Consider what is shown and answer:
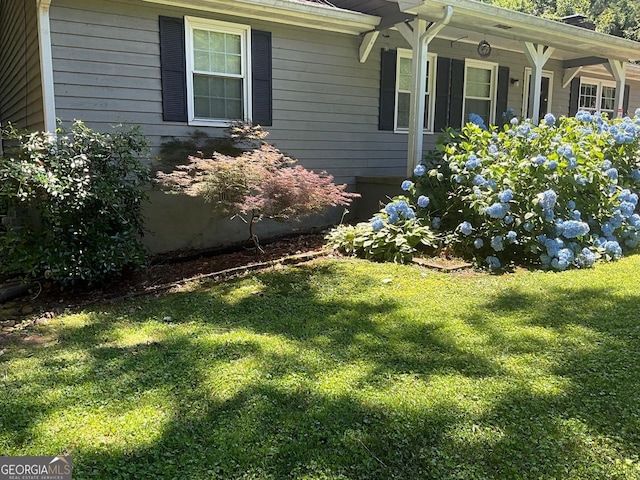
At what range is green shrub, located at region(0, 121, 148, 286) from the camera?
15.7 ft

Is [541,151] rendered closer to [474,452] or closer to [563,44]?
[563,44]

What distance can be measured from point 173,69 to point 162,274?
2.59 metres

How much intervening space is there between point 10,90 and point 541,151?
839 centimetres

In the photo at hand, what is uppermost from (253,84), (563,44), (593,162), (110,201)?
(563,44)

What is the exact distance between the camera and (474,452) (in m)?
2.21

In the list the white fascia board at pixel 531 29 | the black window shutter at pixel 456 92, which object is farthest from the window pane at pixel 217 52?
the black window shutter at pixel 456 92

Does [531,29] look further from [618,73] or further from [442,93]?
[618,73]

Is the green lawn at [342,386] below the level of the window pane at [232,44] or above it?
below

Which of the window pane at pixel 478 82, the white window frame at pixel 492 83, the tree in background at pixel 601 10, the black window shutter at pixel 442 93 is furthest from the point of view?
the tree in background at pixel 601 10

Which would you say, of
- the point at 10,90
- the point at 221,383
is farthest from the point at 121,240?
the point at 10,90

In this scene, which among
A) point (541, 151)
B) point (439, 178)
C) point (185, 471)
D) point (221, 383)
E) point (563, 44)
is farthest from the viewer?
point (563, 44)

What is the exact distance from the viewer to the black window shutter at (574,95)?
11.2 metres

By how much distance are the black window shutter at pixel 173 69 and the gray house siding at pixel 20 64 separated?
4.76 feet

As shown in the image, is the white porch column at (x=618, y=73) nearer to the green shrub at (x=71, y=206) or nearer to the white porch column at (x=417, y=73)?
the white porch column at (x=417, y=73)
